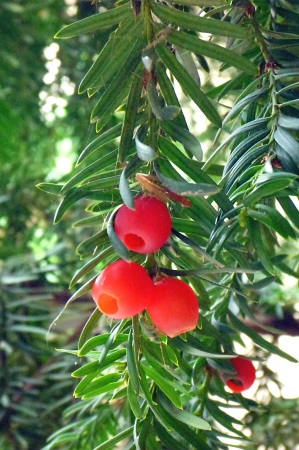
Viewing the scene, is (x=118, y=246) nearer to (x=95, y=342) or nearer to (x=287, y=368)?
(x=95, y=342)

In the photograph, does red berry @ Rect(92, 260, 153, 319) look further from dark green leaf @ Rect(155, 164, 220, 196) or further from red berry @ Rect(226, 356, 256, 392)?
red berry @ Rect(226, 356, 256, 392)

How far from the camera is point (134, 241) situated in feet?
1.01

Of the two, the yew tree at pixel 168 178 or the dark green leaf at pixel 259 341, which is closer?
the yew tree at pixel 168 178

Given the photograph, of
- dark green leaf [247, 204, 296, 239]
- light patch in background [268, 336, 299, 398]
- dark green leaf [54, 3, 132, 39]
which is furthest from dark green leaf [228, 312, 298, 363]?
light patch in background [268, 336, 299, 398]

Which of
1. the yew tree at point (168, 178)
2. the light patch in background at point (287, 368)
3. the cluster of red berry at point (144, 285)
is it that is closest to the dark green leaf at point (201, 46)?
the yew tree at point (168, 178)

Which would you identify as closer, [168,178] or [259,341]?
[168,178]

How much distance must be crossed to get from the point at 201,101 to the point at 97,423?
397 mm

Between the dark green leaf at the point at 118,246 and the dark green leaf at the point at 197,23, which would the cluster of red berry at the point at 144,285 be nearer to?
the dark green leaf at the point at 118,246

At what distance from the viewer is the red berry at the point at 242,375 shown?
0.44 m

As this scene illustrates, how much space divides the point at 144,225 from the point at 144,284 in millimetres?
35

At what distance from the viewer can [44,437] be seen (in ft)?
2.88

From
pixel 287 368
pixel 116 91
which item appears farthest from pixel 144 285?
pixel 287 368

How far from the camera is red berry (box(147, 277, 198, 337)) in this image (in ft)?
1.00

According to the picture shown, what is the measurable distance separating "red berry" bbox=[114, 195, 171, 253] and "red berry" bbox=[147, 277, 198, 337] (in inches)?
1.0
